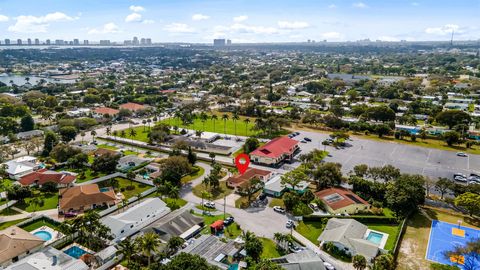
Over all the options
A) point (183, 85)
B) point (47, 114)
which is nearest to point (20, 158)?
point (47, 114)

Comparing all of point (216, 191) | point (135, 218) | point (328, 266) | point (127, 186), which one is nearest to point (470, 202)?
point (328, 266)

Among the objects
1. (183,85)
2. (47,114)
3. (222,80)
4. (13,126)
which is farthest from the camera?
(222,80)

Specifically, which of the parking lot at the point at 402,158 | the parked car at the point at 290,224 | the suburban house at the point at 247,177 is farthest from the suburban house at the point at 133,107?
the parked car at the point at 290,224

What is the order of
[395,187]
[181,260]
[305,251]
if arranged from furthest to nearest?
[395,187] < [305,251] < [181,260]

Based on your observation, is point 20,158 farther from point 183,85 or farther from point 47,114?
point 183,85

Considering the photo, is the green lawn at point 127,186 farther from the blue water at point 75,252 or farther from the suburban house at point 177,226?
the blue water at point 75,252

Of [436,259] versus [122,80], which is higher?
[122,80]
